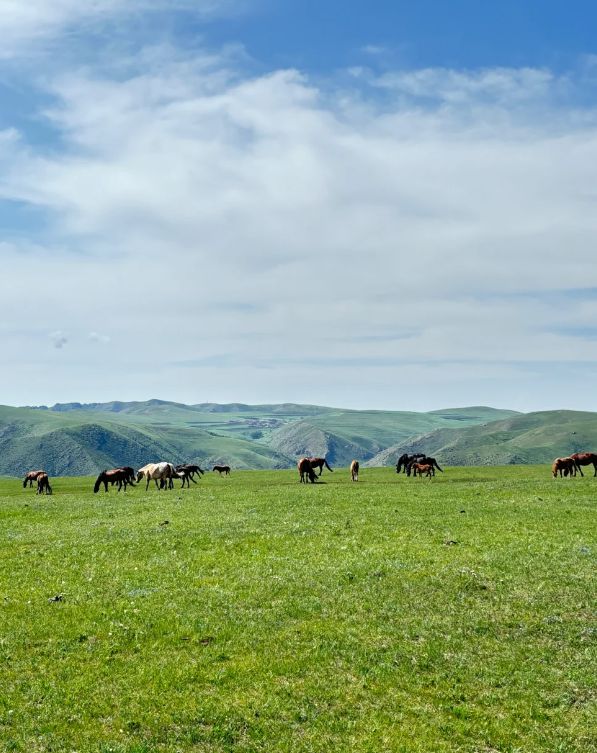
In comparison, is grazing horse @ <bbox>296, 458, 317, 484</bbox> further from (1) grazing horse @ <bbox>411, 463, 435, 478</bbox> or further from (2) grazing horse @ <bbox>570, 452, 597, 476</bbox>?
(2) grazing horse @ <bbox>570, 452, 597, 476</bbox>

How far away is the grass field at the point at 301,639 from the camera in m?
11.8

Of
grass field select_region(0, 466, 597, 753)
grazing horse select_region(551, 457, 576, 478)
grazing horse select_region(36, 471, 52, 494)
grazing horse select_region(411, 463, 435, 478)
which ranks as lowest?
grazing horse select_region(36, 471, 52, 494)

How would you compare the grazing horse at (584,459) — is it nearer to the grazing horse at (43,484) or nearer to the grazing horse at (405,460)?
the grazing horse at (405,460)

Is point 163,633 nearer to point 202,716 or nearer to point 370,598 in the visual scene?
point 202,716

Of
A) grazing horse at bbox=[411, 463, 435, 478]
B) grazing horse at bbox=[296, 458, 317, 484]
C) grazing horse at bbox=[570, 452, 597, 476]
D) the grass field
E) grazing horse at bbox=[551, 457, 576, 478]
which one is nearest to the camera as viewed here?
the grass field

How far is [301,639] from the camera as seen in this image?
16.1 metres

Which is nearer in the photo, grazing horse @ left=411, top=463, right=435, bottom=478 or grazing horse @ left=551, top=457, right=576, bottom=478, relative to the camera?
grazing horse @ left=551, top=457, right=576, bottom=478

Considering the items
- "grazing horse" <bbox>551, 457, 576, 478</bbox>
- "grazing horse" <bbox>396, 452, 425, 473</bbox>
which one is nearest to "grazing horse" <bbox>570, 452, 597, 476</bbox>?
"grazing horse" <bbox>551, 457, 576, 478</bbox>

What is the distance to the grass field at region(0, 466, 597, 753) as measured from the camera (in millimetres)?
11805

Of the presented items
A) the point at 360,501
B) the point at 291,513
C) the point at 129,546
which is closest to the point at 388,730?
the point at 129,546

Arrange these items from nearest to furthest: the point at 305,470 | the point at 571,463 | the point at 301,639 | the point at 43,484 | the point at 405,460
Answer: the point at 301,639 < the point at 571,463 < the point at 43,484 < the point at 305,470 < the point at 405,460

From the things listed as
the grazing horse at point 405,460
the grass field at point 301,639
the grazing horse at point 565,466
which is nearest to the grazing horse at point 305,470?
the grazing horse at point 405,460

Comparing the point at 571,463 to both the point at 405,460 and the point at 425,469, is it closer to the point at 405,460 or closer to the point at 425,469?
the point at 425,469

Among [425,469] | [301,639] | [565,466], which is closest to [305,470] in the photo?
[425,469]
